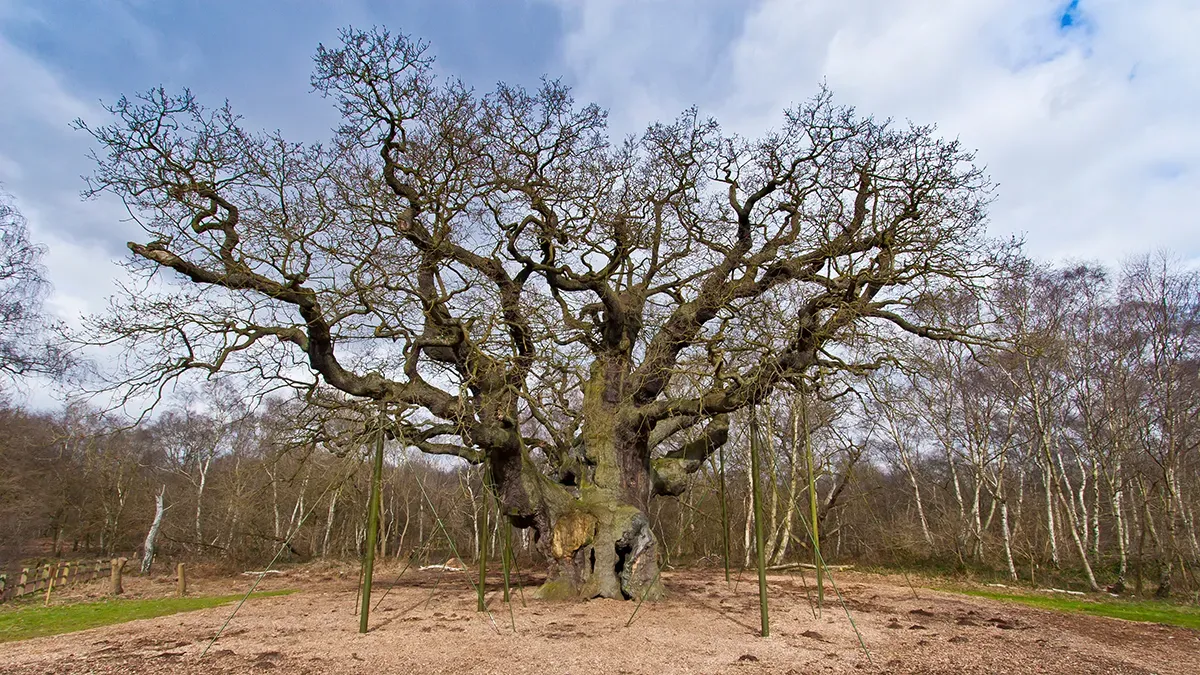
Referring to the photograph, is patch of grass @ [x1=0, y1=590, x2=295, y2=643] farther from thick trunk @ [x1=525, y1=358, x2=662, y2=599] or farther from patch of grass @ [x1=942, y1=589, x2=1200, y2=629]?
patch of grass @ [x1=942, y1=589, x2=1200, y2=629]

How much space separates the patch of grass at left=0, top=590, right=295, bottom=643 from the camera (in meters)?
8.61

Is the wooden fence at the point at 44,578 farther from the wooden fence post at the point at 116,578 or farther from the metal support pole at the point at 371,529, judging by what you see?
the metal support pole at the point at 371,529

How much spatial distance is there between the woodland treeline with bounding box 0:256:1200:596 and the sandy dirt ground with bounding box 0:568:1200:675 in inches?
60.4

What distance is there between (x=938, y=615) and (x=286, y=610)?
33.1 ft

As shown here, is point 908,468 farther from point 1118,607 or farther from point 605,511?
point 605,511

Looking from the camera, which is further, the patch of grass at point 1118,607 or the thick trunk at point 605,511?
the thick trunk at point 605,511

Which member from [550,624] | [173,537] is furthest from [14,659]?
[173,537]

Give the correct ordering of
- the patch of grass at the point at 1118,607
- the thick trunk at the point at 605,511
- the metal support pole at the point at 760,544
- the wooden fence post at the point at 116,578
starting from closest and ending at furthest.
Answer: the metal support pole at the point at 760,544, the patch of grass at the point at 1118,607, the thick trunk at the point at 605,511, the wooden fence post at the point at 116,578

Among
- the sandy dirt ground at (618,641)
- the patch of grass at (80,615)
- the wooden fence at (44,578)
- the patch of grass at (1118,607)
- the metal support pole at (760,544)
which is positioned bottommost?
the wooden fence at (44,578)

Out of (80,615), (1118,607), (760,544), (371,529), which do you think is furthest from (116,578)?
(1118,607)

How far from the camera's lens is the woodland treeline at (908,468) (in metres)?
10.5

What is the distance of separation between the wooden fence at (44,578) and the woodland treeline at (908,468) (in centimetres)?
155

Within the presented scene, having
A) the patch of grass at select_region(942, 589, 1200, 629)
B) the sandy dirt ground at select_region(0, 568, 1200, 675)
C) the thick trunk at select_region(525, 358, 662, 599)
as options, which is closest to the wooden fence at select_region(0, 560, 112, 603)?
the sandy dirt ground at select_region(0, 568, 1200, 675)

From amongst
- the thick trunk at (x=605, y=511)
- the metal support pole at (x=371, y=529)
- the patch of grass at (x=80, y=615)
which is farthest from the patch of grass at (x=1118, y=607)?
the patch of grass at (x=80, y=615)
